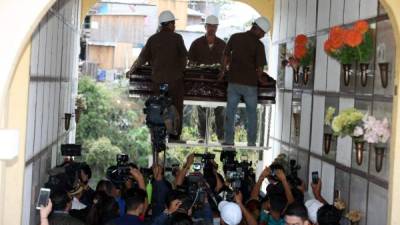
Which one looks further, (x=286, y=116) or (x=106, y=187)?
(x=286, y=116)

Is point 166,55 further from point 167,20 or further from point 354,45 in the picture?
point 354,45

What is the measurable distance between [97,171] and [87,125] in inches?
58.7

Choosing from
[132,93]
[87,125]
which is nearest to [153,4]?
[87,125]

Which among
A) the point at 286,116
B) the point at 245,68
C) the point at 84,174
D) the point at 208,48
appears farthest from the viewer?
the point at 208,48

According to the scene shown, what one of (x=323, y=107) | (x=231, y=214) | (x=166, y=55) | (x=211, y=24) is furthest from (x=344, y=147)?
(x=211, y=24)

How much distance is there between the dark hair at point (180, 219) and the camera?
5477 millimetres

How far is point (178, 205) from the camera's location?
580 cm

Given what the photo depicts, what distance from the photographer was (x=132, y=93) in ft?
32.1

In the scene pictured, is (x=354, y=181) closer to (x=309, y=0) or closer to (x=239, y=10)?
(x=309, y=0)

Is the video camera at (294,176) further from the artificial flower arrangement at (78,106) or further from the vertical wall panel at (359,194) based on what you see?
the artificial flower arrangement at (78,106)

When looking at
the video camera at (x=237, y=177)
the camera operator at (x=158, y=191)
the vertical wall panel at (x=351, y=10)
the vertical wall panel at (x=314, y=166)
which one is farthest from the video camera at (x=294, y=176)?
the vertical wall panel at (x=351, y=10)

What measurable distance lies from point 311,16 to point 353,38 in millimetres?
3002

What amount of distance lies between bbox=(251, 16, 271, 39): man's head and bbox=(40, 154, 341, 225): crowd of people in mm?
2115

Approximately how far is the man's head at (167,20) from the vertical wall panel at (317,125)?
2111mm
